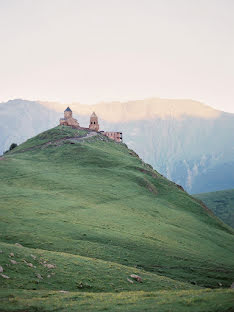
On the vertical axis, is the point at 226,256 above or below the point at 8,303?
below

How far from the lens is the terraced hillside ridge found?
3039 centimetres

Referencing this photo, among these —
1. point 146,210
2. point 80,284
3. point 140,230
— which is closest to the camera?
point 80,284

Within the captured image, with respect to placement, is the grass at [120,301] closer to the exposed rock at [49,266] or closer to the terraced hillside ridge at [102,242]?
the terraced hillside ridge at [102,242]

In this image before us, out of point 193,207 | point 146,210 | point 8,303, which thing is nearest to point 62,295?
point 8,303

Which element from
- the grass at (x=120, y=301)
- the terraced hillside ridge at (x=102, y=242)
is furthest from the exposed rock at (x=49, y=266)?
the grass at (x=120, y=301)

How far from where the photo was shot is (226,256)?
71.4 metres

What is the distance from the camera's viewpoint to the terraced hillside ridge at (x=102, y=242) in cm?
3039

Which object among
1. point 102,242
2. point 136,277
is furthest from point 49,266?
point 102,242

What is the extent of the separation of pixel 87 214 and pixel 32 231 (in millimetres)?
19671

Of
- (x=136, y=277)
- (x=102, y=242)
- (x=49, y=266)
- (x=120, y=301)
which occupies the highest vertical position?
(x=120, y=301)

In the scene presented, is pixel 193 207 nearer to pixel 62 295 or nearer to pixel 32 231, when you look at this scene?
pixel 32 231

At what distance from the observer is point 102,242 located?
185 ft

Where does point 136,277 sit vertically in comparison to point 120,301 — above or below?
below

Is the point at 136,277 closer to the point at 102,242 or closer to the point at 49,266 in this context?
the point at 49,266
